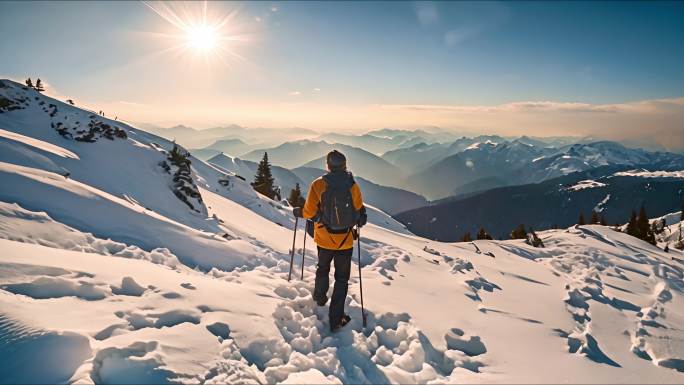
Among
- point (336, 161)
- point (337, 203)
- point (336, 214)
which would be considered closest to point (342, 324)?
point (336, 214)

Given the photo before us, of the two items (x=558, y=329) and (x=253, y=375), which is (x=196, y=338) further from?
(x=558, y=329)

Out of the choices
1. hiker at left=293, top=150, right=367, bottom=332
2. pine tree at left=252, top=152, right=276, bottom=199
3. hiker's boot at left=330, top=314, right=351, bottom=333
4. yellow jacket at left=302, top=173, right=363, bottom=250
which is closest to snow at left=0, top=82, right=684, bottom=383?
hiker's boot at left=330, top=314, right=351, bottom=333

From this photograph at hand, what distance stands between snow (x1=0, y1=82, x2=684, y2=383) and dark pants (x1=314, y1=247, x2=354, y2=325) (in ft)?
1.07

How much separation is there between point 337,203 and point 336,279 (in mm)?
1538

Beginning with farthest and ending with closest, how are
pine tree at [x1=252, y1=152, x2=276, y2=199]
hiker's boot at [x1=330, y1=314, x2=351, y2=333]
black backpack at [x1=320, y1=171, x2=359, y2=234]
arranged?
pine tree at [x1=252, y1=152, x2=276, y2=199] → black backpack at [x1=320, y1=171, x2=359, y2=234] → hiker's boot at [x1=330, y1=314, x2=351, y2=333]

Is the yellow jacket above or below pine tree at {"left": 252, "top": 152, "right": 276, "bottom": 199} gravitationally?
above

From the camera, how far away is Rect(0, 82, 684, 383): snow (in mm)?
4297

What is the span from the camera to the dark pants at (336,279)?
6785 millimetres

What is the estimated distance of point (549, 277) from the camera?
16031 millimetres

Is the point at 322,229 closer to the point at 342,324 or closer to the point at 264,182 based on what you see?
the point at 342,324

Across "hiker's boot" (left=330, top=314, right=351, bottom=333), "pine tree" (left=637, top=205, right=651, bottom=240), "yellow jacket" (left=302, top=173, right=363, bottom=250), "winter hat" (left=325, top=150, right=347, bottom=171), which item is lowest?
"pine tree" (left=637, top=205, right=651, bottom=240)

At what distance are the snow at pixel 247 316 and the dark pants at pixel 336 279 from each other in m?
0.33

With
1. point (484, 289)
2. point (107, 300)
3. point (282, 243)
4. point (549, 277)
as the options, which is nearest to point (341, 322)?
point (107, 300)

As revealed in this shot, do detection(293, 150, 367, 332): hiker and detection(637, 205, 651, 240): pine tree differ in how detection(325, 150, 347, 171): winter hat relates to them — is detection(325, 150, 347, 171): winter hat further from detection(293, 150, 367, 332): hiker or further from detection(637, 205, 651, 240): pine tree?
detection(637, 205, 651, 240): pine tree
